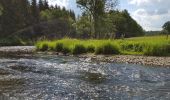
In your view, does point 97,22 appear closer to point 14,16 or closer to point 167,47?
point 14,16

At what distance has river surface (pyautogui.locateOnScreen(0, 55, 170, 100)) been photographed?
12.9 metres

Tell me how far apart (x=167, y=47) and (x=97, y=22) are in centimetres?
4496

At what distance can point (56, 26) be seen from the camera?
329ft

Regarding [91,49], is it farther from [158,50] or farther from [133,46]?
[158,50]

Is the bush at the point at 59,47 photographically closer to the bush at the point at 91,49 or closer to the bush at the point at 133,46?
the bush at the point at 91,49

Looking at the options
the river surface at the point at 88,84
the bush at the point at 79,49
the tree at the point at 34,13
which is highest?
the tree at the point at 34,13

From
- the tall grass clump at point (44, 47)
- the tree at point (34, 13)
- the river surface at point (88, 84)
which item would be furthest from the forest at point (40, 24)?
the river surface at point (88, 84)

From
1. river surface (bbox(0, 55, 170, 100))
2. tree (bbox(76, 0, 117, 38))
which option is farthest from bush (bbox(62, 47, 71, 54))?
tree (bbox(76, 0, 117, 38))

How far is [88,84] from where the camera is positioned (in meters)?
15.5

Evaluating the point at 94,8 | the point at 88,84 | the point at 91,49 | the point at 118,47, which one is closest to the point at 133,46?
the point at 118,47

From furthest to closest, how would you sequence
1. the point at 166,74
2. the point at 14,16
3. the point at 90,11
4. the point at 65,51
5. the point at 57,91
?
1. the point at 14,16
2. the point at 90,11
3. the point at 65,51
4. the point at 166,74
5. the point at 57,91

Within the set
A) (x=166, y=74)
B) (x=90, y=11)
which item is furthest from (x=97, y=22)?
(x=166, y=74)

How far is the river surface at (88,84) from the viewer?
12891mm

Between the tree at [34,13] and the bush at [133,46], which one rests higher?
the tree at [34,13]
